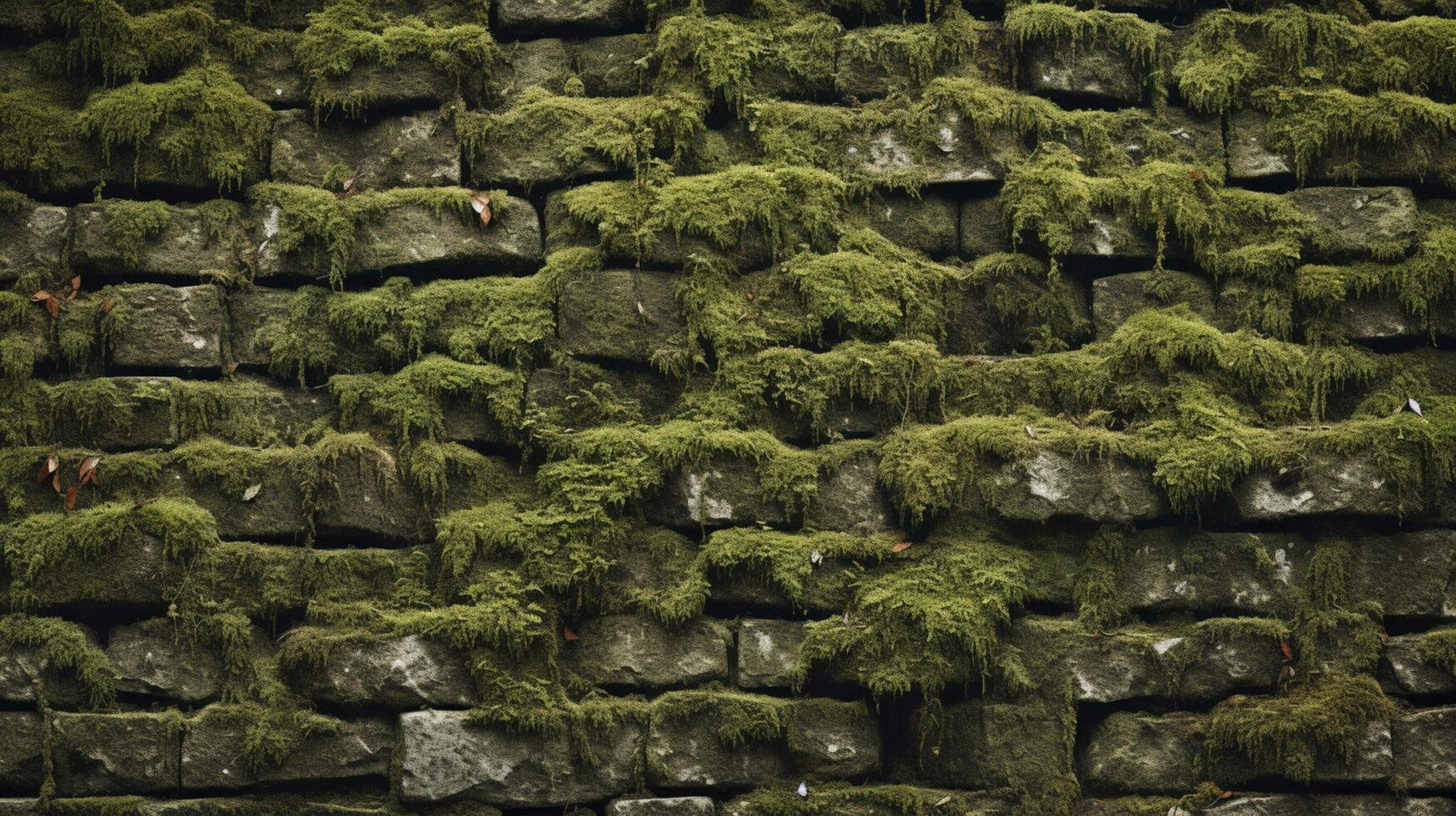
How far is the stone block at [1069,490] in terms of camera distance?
4.30 m

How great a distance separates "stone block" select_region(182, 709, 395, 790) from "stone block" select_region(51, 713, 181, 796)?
68 millimetres

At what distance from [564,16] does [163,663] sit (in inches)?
112

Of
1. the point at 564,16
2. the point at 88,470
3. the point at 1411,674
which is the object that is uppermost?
the point at 564,16

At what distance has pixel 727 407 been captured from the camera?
14.5 feet

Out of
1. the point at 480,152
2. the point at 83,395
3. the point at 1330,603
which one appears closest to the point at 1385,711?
the point at 1330,603

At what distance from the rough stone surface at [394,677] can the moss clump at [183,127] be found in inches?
74.2

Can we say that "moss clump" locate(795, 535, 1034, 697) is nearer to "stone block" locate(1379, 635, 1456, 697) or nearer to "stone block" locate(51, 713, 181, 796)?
"stone block" locate(1379, 635, 1456, 697)

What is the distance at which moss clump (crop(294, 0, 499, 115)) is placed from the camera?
185 inches

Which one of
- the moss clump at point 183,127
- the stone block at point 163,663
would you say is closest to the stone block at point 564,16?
the moss clump at point 183,127

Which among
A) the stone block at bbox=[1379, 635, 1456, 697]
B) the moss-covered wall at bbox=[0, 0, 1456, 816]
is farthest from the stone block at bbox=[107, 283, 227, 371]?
the stone block at bbox=[1379, 635, 1456, 697]

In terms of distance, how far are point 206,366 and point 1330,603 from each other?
4139 mm

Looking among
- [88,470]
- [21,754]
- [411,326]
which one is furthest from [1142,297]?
[21,754]

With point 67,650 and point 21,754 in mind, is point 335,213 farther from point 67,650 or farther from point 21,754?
point 21,754

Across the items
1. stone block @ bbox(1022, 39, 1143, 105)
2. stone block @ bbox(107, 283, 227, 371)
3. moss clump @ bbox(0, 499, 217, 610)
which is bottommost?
moss clump @ bbox(0, 499, 217, 610)
